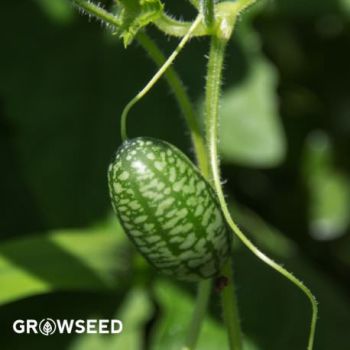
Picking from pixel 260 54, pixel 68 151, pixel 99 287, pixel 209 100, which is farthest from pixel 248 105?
pixel 209 100

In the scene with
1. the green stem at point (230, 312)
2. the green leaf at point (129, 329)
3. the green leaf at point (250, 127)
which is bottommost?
the green leaf at point (129, 329)

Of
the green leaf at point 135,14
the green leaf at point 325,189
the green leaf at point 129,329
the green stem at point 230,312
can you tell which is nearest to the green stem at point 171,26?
the green leaf at point 135,14

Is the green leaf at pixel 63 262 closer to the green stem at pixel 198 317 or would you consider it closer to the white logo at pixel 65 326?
the white logo at pixel 65 326

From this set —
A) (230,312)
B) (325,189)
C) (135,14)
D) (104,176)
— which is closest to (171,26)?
(135,14)

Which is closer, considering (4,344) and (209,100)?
(209,100)

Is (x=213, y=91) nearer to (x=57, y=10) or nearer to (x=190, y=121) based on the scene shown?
(x=190, y=121)

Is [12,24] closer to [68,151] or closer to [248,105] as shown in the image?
[68,151]
